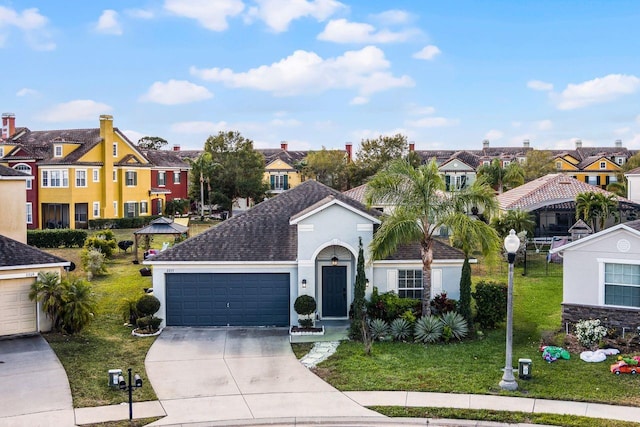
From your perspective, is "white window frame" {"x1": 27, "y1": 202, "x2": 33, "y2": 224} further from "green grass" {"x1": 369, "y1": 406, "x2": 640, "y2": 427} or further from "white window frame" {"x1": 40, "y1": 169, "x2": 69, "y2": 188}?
"green grass" {"x1": 369, "y1": 406, "x2": 640, "y2": 427}

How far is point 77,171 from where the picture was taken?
53.1m

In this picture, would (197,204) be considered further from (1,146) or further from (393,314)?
(393,314)

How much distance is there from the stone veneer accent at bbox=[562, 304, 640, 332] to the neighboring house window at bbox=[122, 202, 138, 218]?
1670 inches

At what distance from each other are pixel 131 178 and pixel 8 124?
11914 millimetres

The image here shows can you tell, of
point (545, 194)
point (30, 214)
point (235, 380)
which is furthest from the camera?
point (30, 214)

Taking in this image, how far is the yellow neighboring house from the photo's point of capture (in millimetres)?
52969

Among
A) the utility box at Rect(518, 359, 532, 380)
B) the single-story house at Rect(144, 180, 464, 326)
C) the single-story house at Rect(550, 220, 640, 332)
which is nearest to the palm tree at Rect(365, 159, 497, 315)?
the single-story house at Rect(144, 180, 464, 326)

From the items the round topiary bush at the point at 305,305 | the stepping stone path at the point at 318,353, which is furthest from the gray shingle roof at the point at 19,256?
the stepping stone path at the point at 318,353

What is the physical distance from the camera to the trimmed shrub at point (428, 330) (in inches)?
870

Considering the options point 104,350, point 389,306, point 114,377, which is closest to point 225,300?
point 104,350

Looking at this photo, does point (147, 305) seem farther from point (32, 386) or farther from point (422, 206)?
point (422, 206)

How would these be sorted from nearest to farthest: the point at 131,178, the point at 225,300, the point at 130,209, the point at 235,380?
the point at 235,380 < the point at 225,300 < the point at 131,178 < the point at 130,209

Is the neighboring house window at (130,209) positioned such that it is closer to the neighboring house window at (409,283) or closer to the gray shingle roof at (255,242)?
the gray shingle roof at (255,242)

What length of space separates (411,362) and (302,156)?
7568 centimetres
